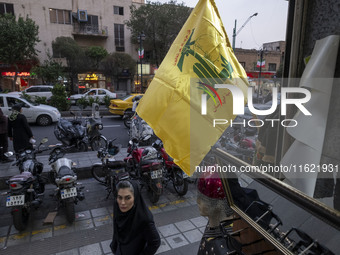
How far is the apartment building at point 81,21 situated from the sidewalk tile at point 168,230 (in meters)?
27.6

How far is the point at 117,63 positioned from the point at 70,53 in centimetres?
552

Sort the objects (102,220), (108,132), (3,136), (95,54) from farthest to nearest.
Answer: (95,54) → (108,132) → (3,136) → (102,220)

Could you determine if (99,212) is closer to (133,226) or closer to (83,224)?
(83,224)

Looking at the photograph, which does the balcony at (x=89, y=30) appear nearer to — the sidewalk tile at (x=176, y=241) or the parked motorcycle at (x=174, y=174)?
the parked motorcycle at (x=174, y=174)

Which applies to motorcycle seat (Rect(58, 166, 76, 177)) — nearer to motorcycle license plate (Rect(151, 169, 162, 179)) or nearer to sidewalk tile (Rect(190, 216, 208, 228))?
motorcycle license plate (Rect(151, 169, 162, 179))

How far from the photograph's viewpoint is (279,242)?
48.7 inches

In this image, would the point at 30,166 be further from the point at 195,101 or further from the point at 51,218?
the point at 195,101

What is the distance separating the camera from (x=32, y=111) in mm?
11930

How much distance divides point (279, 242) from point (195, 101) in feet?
3.39

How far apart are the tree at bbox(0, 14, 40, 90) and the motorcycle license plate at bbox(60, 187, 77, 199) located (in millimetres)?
23080

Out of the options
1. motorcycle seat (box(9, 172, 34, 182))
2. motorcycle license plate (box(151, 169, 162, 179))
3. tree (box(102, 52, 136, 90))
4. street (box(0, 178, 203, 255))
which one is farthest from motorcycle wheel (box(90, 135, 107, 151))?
tree (box(102, 52, 136, 90))

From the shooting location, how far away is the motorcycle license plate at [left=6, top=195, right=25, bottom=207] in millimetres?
3961

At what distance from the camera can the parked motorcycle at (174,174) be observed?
5.47m

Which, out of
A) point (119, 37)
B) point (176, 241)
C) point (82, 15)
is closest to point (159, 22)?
point (119, 37)
